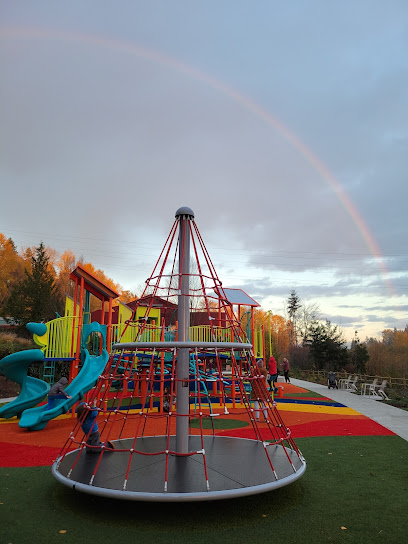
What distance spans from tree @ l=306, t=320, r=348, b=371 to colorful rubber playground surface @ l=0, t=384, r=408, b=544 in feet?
91.5

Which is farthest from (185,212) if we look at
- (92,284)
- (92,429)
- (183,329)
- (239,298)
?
(239,298)

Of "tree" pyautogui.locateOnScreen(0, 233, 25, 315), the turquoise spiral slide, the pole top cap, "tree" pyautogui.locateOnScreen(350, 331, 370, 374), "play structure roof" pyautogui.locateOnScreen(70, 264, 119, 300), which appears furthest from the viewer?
"tree" pyautogui.locateOnScreen(0, 233, 25, 315)

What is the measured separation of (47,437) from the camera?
936cm

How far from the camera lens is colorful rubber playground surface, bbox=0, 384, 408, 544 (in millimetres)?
4090

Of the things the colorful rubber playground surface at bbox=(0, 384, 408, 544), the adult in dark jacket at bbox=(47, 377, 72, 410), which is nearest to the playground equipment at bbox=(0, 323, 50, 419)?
the adult in dark jacket at bbox=(47, 377, 72, 410)

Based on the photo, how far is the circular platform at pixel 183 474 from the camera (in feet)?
14.5

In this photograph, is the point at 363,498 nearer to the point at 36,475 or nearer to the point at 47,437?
the point at 36,475

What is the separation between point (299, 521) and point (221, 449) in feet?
7.36

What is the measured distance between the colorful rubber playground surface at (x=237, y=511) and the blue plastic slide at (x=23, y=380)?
3.44m

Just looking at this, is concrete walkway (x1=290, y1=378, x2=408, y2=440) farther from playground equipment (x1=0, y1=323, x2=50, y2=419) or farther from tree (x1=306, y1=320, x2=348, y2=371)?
tree (x1=306, y1=320, x2=348, y2=371)

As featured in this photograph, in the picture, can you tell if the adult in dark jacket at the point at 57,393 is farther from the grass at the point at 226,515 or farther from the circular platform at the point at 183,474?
the circular platform at the point at 183,474

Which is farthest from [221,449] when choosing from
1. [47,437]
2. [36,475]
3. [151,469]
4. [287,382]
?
[287,382]

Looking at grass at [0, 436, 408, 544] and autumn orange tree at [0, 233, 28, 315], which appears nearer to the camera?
grass at [0, 436, 408, 544]

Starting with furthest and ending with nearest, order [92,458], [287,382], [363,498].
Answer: [287,382], [92,458], [363,498]
